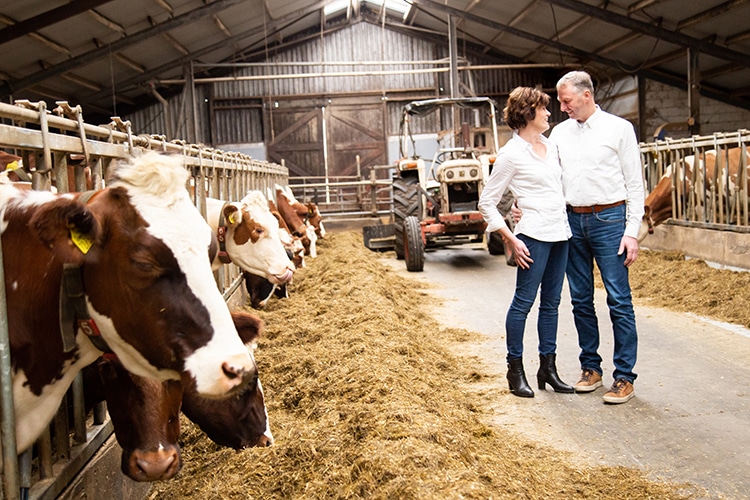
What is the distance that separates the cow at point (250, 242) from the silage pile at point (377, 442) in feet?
2.62

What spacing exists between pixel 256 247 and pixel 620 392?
320 cm

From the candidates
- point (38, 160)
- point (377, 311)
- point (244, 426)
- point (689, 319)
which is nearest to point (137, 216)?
point (38, 160)

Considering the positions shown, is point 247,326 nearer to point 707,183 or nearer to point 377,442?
point 377,442

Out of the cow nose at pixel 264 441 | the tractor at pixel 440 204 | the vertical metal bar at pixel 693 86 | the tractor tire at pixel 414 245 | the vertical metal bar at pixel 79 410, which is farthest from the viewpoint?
the vertical metal bar at pixel 693 86

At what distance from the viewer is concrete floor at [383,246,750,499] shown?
135 inches

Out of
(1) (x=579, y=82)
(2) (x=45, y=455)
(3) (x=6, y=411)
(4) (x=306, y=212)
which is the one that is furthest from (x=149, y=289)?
(4) (x=306, y=212)

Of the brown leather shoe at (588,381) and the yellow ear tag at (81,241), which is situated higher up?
the yellow ear tag at (81,241)

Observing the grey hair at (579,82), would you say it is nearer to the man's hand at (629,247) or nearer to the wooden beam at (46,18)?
the man's hand at (629,247)

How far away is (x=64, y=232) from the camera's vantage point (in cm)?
201

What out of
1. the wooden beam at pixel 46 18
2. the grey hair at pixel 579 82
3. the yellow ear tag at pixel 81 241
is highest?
the wooden beam at pixel 46 18

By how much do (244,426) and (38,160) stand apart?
1324mm

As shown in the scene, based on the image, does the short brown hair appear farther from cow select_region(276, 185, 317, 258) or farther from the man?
cow select_region(276, 185, 317, 258)

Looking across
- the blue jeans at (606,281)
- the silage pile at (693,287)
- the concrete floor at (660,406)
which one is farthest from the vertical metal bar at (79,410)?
the silage pile at (693,287)

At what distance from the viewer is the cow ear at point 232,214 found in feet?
19.4
